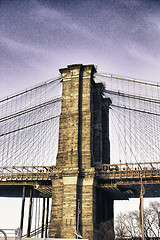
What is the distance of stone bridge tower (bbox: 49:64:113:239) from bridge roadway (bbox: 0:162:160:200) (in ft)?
6.49

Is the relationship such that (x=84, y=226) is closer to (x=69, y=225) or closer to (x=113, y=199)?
(x=69, y=225)

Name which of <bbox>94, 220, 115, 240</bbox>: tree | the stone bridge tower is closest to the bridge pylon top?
the stone bridge tower

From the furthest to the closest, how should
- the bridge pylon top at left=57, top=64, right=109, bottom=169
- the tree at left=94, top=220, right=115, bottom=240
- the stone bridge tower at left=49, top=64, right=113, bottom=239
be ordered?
1. the bridge pylon top at left=57, top=64, right=109, bottom=169
2. the tree at left=94, top=220, right=115, bottom=240
3. the stone bridge tower at left=49, top=64, right=113, bottom=239

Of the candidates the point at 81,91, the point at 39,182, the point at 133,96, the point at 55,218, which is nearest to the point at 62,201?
the point at 55,218

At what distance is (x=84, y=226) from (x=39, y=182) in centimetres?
1614

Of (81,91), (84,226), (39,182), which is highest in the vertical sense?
(81,91)

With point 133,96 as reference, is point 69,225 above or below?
below

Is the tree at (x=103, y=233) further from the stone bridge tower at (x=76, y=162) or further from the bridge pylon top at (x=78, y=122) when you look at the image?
the bridge pylon top at (x=78, y=122)

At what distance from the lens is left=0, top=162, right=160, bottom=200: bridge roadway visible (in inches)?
2527

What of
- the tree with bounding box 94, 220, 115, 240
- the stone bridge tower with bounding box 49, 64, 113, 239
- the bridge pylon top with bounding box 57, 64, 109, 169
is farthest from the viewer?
the bridge pylon top with bounding box 57, 64, 109, 169

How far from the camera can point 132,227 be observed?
8475 cm

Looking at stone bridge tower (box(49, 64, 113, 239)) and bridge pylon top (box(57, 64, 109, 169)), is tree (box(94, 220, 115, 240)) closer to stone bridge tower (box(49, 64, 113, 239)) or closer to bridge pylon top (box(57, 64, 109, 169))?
stone bridge tower (box(49, 64, 113, 239))

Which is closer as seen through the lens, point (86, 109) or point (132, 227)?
point (86, 109)

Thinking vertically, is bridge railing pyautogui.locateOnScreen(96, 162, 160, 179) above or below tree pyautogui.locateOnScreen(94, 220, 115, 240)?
above
